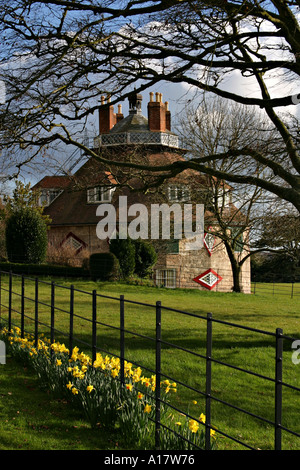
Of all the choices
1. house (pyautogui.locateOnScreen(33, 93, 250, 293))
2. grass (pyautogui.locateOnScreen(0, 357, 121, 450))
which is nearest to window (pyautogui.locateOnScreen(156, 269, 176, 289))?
house (pyautogui.locateOnScreen(33, 93, 250, 293))

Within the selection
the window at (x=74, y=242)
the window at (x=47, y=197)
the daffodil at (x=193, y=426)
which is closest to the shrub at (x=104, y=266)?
the window at (x=74, y=242)

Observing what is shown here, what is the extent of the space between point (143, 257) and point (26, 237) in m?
6.08

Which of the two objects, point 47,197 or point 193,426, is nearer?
point 193,426

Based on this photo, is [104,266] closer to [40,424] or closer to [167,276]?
[167,276]

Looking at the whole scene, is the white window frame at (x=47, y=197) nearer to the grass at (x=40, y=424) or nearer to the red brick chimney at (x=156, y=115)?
the red brick chimney at (x=156, y=115)

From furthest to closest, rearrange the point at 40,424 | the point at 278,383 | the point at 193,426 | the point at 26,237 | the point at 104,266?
the point at 26,237 → the point at 104,266 → the point at 40,424 → the point at 193,426 → the point at 278,383

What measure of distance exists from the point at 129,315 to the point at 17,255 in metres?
13.0

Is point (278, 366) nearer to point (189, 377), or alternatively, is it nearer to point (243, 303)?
point (189, 377)

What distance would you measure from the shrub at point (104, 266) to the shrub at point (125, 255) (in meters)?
0.74

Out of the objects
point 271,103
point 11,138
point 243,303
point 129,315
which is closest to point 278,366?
point 271,103

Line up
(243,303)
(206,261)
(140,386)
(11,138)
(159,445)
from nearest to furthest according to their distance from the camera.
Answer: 1. (159,445)
2. (140,386)
3. (11,138)
4. (243,303)
5. (206,261)

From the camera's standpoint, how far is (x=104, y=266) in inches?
987

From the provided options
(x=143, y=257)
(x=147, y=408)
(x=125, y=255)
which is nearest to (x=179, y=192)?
(x=125, y=255)
